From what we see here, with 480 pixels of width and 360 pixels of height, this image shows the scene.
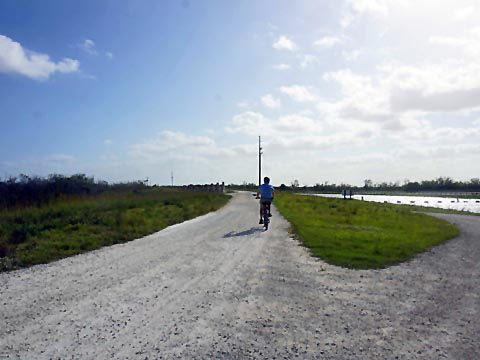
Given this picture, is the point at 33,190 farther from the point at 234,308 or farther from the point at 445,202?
the point at 445,202

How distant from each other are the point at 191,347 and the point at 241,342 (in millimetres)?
641

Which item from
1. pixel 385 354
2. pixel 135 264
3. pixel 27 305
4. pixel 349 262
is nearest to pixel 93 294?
pixel 27 305

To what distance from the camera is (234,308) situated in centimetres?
656

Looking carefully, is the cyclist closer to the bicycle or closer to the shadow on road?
the bicycle

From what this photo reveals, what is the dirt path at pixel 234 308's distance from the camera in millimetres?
5051

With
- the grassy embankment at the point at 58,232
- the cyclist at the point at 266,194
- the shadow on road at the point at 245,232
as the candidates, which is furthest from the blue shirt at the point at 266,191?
the grassy embankment at the point at 58,232

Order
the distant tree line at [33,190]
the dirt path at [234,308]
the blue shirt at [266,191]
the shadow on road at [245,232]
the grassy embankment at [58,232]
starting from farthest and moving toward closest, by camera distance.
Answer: the distant tree line at [33,190]
the blue shirt at [266,191]
the shadow on road at [245,232]
the grassy embankment at [58,232]
the dirt path at [234,308]

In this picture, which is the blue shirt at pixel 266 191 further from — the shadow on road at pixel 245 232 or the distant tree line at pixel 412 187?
the distant tree line at pixel 412 187

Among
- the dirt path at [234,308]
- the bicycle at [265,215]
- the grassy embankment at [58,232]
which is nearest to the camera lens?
the dirt path at [234,308]

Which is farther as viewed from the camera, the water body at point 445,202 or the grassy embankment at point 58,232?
the water body at point 445,202

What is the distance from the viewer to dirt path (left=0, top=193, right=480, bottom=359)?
5.05 metres

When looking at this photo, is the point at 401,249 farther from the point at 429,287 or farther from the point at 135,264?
the point at 135,264

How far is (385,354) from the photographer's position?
496 centimetres

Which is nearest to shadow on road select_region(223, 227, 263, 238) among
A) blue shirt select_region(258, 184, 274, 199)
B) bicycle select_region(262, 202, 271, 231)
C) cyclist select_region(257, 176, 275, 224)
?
bicycle select_region(262, 202, 271, 231)
